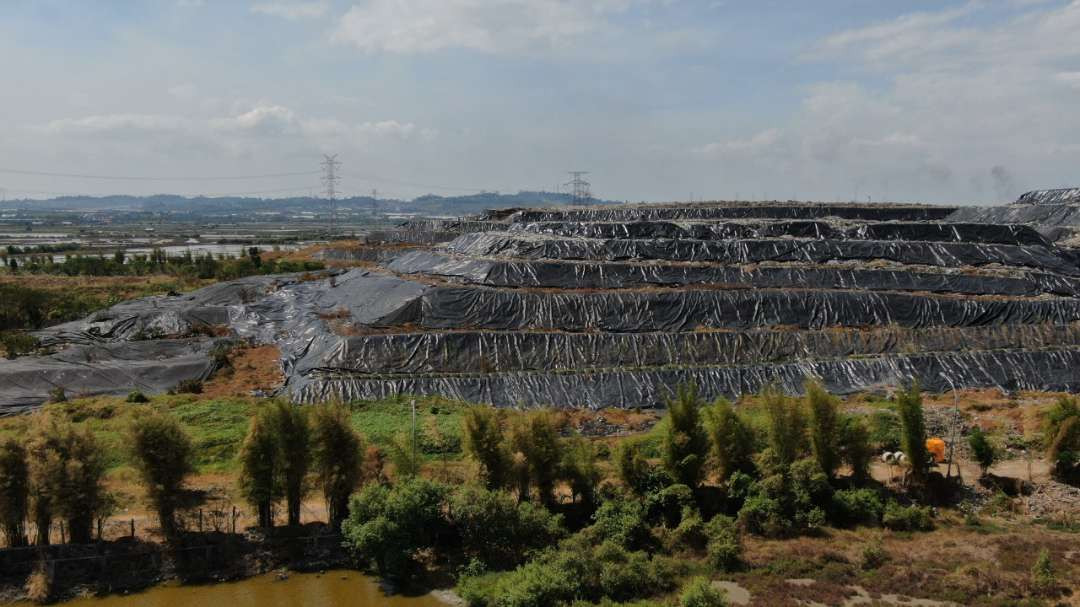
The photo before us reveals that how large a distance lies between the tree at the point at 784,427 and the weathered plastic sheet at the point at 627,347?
34.7ft

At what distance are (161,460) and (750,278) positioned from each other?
99.8 feet

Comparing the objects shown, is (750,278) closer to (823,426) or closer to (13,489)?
(823,426)

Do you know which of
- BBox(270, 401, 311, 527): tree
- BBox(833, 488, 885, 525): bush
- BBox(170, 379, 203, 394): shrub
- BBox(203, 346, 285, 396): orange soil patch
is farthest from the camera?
BBox(203, 346, 285, 396): orange soil patch

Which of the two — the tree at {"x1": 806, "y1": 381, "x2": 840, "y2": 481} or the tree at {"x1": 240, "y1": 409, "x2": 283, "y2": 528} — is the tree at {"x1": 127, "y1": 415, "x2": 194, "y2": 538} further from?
the tree at {"x1": 806, "y1": 381, "x2": 840, "y2": 481}

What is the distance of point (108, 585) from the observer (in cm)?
1619

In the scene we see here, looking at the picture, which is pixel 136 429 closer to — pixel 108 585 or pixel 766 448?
pixel 108 585

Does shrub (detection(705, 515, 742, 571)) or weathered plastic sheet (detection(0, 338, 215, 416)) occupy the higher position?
weathered plastic sheet (detection(0, 338, 215, 416))

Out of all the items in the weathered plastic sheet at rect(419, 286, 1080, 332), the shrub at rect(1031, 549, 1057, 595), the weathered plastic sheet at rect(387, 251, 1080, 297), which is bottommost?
the shrub at rect(1031, 549, 1057, 595)

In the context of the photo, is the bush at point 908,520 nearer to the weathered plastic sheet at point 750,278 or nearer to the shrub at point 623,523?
the shrub at point 623,523

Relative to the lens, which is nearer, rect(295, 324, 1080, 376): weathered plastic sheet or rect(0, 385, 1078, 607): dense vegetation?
rect(0, 385, 1078, 607): dense vegetation

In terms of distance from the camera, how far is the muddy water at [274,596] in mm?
15766

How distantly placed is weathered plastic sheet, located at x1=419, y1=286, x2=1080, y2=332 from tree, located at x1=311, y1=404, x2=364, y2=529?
1586 centimetres

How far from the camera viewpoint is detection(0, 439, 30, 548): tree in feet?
52.9

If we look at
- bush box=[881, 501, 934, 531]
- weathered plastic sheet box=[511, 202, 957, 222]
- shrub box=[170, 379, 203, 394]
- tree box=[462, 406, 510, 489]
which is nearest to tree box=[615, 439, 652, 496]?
tree box=[462, 406, 510, 489]
